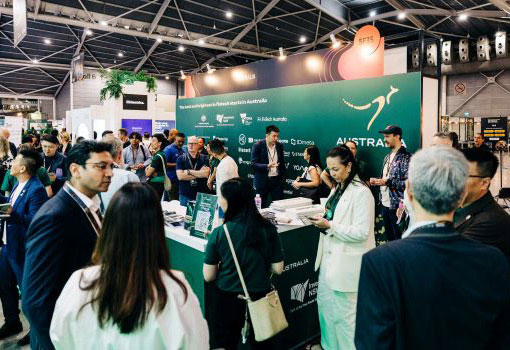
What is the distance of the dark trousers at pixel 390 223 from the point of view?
183 inches

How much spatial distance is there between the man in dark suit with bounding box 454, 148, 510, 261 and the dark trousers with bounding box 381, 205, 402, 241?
2908mm

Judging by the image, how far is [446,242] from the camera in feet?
3.46

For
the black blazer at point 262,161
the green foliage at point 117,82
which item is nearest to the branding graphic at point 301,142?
the black blazer at point 262,161

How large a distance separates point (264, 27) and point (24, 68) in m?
11.5

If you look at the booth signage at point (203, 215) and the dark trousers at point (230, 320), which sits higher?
the booth signage at point (203, 215)

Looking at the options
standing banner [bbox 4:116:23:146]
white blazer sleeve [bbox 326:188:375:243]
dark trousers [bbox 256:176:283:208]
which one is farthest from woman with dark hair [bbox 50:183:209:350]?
standing banner [bbox 4:116:23:146]

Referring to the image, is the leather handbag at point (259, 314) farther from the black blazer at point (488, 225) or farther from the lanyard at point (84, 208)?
Answer: the black blazer at point (488, 225)

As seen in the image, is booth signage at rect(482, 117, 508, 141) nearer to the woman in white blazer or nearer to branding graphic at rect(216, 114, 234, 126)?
branding graphic at rect(216, 114, 234, 126)

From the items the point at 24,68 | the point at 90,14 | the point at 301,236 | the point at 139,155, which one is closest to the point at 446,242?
the point at 301,236

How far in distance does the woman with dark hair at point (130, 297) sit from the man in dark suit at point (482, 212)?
1172mm

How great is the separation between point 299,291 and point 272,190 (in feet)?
10.5

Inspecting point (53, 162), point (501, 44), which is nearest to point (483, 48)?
point (501, 44)

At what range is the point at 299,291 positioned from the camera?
3.12m

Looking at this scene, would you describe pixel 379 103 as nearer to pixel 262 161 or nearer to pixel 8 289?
pixel 262 161
